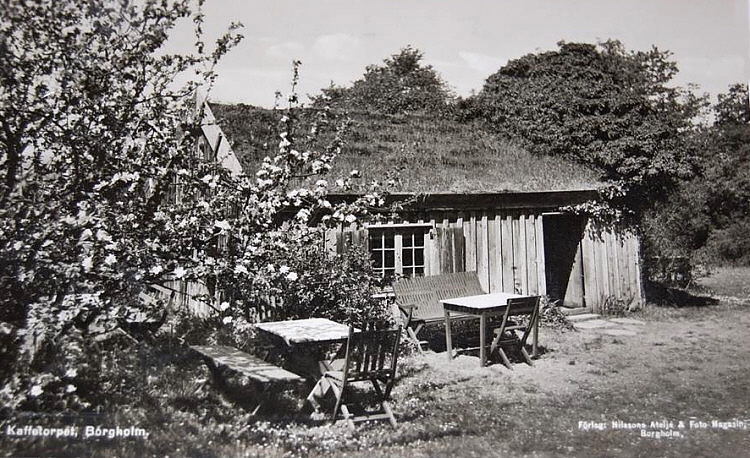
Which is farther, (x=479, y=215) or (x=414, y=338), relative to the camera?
(x=479, y=215)

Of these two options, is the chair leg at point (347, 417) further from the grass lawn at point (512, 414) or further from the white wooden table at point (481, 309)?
the white wooden table at point (481, 309)

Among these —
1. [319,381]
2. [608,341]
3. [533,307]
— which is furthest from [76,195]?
[608,341]

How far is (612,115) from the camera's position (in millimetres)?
11859

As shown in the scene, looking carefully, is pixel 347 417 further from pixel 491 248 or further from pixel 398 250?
pixel 491 248

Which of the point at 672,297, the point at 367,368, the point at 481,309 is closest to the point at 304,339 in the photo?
the point at 367,368

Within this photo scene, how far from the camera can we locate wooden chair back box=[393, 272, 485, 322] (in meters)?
8.34

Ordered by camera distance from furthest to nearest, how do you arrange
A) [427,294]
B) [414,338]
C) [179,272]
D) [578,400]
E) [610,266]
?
1. [610,266]
2. [427,294]
3. [414,338]
4. [578,400]
5. [179,272]

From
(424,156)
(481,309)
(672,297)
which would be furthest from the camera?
(672,297)

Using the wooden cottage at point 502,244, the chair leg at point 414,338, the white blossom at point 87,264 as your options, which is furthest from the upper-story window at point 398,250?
the white blossom at point 87,264

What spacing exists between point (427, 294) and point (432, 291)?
11 centimetres

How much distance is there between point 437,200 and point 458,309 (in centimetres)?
268

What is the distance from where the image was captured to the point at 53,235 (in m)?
Result: 3.74

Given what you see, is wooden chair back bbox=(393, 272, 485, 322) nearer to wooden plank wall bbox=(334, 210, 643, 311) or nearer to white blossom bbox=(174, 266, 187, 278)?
wooden plank wall bbox=(334, 210, 643, 311)

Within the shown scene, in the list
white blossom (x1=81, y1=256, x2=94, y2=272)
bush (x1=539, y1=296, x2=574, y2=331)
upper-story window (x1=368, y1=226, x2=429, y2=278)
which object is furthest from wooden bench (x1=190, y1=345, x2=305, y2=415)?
bush (x1=539, y1=296, x2=574, y2=331)
